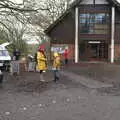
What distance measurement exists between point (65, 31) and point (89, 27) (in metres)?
3.01

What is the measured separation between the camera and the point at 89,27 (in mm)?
53594

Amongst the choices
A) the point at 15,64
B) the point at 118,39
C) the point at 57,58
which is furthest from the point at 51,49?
the point at 57,58

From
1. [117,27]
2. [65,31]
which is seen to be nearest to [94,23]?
[117,27]

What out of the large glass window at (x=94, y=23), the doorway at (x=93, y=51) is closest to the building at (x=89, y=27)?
the large glass window at (x=94, y=23)

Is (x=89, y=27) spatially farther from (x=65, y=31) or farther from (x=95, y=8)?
(x=65, y=31)

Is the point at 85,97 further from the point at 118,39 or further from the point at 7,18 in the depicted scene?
the point at 118,39

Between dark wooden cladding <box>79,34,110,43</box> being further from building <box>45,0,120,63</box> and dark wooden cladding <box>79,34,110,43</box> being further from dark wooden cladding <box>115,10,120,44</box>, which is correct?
dark wooden cladding <box>115,10,120,44</box>

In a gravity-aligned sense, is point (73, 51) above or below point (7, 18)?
below

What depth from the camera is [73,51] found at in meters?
54.2

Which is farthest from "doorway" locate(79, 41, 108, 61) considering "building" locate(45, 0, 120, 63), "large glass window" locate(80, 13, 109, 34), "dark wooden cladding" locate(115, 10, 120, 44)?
"dark wooden cladding" locate(115, 10, 120, 44)

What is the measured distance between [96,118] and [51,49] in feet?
144

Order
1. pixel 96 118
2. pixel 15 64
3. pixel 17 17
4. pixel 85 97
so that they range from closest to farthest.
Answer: pixel 96 118
pixel 85 97
pixel 15 64
pixel 17 17

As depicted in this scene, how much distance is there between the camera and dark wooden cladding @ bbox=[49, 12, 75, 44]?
176 ft

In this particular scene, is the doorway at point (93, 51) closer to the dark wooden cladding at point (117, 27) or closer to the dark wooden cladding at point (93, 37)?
the dark wooden cladding at point (93, 37)
